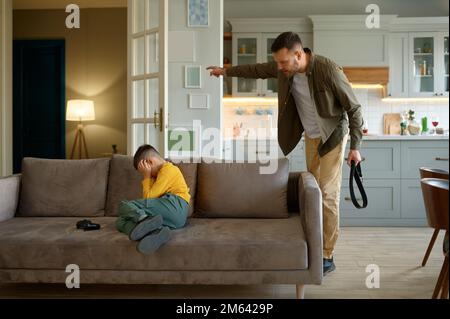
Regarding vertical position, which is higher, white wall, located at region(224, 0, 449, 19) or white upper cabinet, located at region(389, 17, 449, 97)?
white wall, located at region(224, 0, 449, 19)

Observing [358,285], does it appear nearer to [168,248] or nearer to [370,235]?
[168,248]

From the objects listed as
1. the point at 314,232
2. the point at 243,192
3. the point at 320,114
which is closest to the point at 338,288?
the point at 314,232

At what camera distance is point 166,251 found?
8.16 feet

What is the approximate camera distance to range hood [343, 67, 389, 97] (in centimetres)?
573

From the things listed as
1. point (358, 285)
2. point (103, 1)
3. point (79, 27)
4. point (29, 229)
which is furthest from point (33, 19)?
point (358, 285)

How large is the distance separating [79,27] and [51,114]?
4.26 feet

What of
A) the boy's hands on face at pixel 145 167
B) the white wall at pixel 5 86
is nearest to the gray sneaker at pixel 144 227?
the boy's hands on face at pixel 145 167

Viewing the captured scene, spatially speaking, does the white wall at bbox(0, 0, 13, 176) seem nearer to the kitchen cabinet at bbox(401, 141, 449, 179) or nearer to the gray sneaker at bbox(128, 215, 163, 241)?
the gray sneaker at bbox(128, 215, 163, 241)

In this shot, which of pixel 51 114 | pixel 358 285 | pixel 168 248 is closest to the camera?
pixel 168 248

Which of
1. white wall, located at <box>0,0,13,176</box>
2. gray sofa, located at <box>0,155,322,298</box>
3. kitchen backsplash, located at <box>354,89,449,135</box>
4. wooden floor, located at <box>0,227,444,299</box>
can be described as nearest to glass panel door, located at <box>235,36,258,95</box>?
kitchen backsplash, located at <box>354,89,449,135</box>

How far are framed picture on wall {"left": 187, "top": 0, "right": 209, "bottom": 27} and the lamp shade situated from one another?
2.14m

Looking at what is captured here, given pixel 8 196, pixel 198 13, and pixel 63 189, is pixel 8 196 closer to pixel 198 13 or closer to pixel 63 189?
pixel 63 189

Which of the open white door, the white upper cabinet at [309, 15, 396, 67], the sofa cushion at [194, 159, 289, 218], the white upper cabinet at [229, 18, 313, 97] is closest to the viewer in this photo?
→ the sofa cushion at [194, 159, 289, 218]

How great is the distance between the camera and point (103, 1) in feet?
21.5
